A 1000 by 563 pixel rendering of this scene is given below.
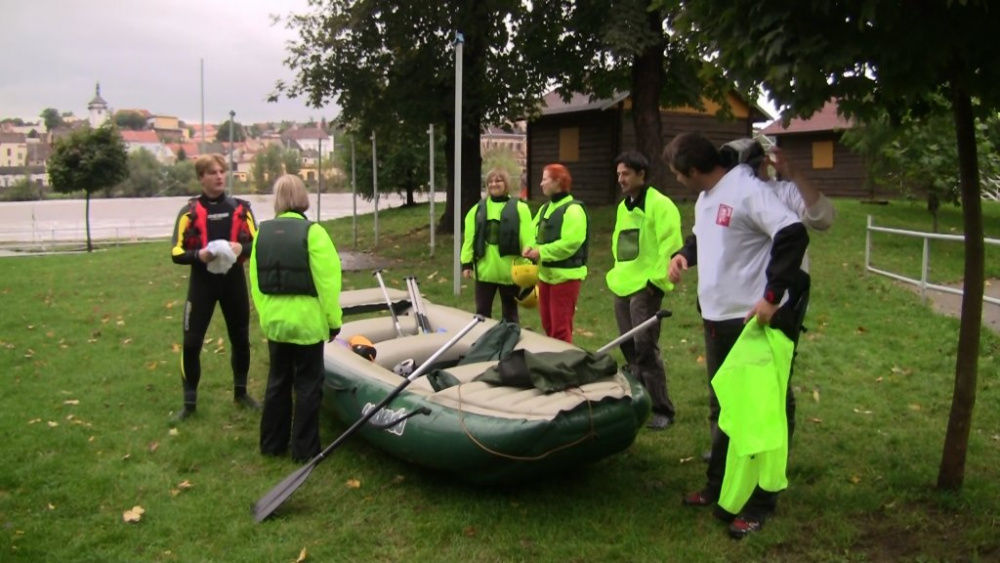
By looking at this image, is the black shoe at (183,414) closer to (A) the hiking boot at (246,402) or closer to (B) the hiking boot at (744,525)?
(A) the hiking boot at (246,402)

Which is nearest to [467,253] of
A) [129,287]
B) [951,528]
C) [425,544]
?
[425,544]

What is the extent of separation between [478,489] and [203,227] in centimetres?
274

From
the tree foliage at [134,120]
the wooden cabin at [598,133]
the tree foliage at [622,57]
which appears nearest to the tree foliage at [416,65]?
the tree foliage at [622,57]

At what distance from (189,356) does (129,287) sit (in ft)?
24.7

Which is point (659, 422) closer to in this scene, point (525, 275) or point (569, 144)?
point (525, 275)

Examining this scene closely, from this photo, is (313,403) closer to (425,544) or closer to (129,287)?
(425,544)

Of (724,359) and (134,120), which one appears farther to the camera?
(134,120)

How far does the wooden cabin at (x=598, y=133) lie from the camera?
71.3ft

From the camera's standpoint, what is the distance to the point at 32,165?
78250mm

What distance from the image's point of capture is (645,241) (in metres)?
5.09

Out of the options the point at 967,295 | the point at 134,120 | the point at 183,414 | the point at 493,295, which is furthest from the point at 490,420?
the point at 134,120

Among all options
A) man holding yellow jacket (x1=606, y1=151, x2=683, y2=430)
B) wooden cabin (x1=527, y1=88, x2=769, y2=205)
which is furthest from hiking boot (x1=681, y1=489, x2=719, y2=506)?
wooden cabin (x1=527, y1=88, x2=769, y2=205)

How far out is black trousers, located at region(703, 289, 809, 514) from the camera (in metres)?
3.48

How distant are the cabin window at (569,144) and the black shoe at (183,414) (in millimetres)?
18515
